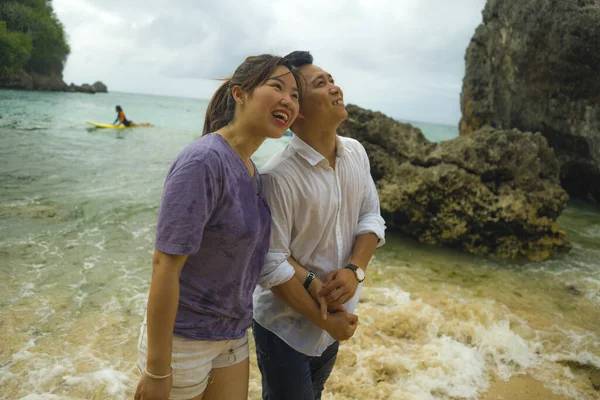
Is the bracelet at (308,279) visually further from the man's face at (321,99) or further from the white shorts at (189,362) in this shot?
the man's face at (321,99)

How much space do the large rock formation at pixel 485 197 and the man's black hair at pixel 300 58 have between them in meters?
5.11

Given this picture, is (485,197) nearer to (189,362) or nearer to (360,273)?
(360,273)

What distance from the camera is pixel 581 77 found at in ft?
34.8

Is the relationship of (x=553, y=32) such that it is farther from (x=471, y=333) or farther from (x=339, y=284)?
(x=339, y=284)

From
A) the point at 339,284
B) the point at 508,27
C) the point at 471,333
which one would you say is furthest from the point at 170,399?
the point at 508,27

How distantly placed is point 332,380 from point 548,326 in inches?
101

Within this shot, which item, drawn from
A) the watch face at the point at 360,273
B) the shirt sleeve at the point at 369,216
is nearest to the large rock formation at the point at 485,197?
the shirt sleeve at the point at 369,216

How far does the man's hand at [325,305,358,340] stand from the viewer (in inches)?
78.3

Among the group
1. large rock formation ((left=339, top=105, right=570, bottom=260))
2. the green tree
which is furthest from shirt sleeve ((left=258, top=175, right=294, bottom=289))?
the green tree

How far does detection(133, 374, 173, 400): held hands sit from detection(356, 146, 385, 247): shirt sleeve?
117cm

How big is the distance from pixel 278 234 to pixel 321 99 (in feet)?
2.27

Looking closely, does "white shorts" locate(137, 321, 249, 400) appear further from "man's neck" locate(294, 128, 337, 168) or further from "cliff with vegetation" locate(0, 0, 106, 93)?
"cliff with vegetation" locate(0, 0, 106, 93)

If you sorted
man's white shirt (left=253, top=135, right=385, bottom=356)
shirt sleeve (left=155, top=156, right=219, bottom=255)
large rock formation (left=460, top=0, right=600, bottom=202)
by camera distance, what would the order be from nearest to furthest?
shirt sleeve (left=155, top=156, right=219, bottom=255) < man's white shirt (left=253, top=135, right=385, bottom=356) < large rock formation (left=460, top=0, right=600, bottom=202)

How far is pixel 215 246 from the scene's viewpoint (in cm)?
166
